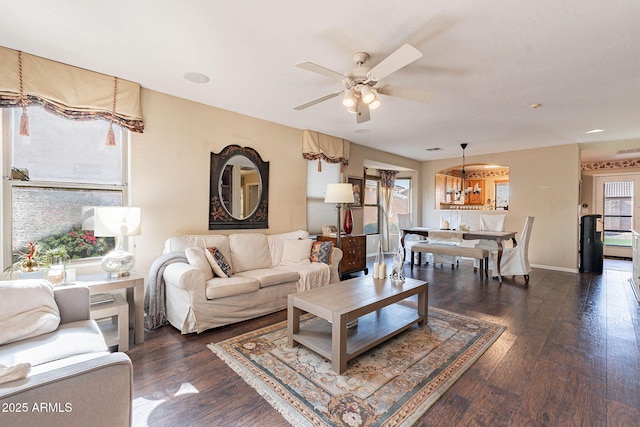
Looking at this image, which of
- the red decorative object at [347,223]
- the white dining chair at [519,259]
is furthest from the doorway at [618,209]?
the red decorative object at [347,223]

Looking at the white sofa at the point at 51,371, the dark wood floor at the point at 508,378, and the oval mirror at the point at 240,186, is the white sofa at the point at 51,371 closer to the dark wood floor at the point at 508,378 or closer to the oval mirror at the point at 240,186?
the dark wood floor at the point at 508,378

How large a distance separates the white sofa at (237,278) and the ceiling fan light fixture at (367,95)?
81.6 inches

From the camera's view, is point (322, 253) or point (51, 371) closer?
point (51, 371)

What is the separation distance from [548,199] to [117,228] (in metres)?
7.33

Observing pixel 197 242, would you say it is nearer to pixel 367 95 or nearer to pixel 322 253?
pixel 322 253

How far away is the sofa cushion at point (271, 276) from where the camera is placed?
10.6 ft

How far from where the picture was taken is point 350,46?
232 cm

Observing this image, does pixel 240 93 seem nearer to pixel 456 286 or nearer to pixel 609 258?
pixel 456 286

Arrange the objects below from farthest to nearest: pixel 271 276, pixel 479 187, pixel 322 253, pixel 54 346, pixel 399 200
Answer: pixel 479 187
pixel 399 200
pixel 322 253
pixel 271 276
pixel 54 346

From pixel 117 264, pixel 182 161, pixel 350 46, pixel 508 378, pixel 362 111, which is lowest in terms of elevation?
pixel 508 378

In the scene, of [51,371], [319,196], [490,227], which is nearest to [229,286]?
[51,371]

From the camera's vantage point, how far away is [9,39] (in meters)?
2.30

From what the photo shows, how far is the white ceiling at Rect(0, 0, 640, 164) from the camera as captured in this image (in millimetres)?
1910

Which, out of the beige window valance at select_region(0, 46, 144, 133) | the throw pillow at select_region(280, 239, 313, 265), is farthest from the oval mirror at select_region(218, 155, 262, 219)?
the beige window valance at select_region(0, 46, 144, 133)
